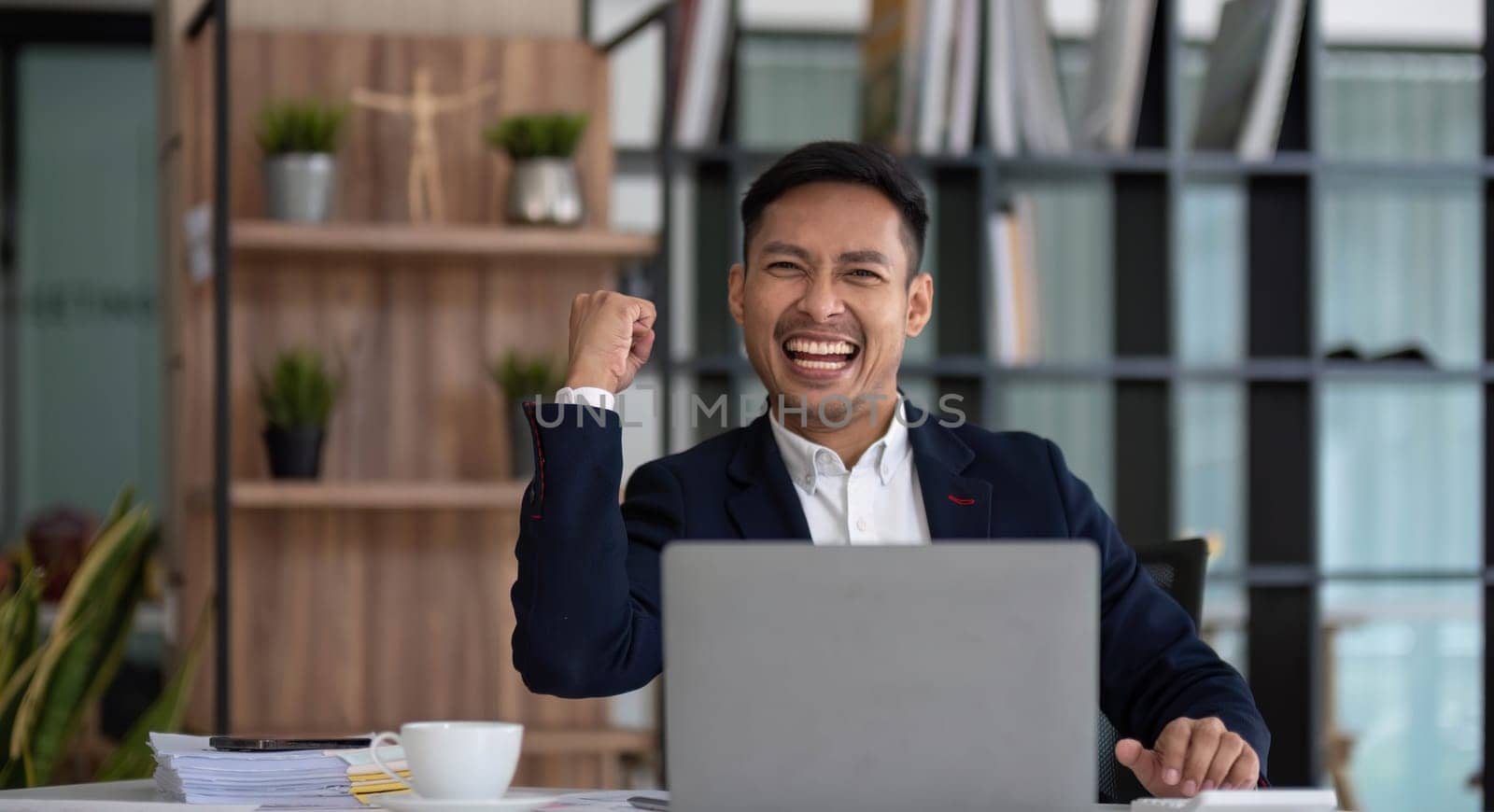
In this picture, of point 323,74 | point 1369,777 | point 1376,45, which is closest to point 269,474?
point 323,74

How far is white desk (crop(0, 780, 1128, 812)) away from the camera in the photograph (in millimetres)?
1386

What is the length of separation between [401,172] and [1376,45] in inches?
171

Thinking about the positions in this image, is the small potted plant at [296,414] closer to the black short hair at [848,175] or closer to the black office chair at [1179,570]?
the black short hair at [848,175]

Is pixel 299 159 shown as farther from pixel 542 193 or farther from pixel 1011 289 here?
pixel 1011 289

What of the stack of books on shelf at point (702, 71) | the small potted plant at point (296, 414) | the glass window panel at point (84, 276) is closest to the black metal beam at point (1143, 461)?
the stack of books on shelf at point (702, 71)

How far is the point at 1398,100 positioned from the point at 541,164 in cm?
431

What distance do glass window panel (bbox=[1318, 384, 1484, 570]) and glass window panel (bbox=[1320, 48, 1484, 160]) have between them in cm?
95

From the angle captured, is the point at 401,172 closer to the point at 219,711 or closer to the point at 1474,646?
the point at 219,711

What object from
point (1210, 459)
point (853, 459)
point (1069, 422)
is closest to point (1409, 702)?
point (1210, 459)

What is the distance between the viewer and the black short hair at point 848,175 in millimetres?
1840

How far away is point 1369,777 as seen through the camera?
590 centimetres

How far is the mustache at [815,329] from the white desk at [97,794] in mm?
568

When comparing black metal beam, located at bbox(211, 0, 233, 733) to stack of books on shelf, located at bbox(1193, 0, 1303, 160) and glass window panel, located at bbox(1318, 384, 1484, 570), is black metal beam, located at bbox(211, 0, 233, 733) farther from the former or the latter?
glass window panel, located at bbox(1318, 384, 1484, 570)

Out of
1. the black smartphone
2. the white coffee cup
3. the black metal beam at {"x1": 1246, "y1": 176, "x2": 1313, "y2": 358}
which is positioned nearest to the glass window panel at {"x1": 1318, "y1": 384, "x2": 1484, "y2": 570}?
the black metal beam at {"x1": 1246, "y1": 176, "x2": 1313, "y2": 358}
